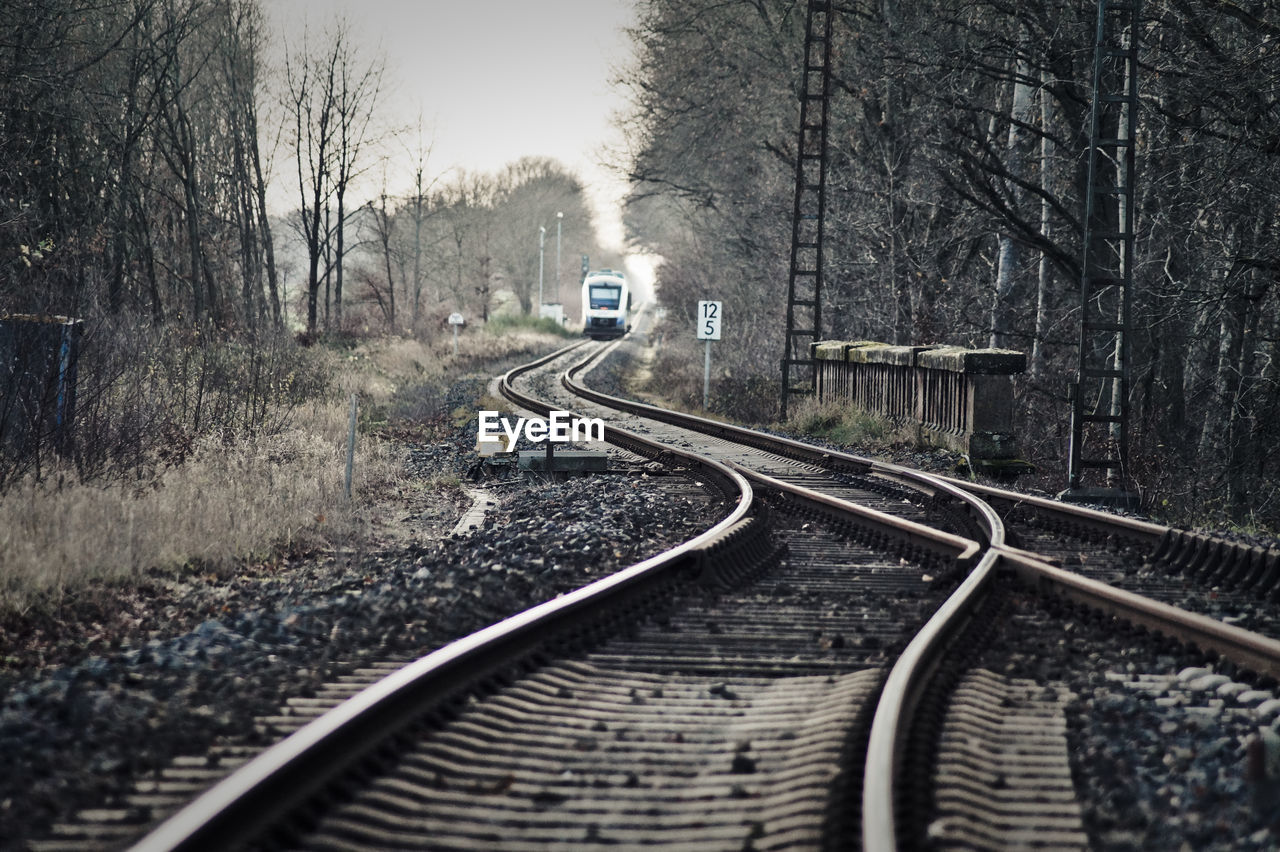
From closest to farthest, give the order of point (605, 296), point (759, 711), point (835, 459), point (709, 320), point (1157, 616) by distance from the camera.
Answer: point (759, 711), point (1157, 616), point (835, 459), point (709, 320), point (605, 296)

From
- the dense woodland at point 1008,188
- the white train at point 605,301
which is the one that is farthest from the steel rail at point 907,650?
the white train at point 605,301

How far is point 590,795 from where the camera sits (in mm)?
3445

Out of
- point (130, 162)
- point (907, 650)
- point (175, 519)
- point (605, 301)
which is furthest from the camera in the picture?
point (605, 301)

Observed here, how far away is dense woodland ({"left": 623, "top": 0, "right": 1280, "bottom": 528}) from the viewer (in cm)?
1476

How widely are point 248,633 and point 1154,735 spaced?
3756mm

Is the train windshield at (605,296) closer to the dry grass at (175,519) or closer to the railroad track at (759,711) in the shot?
the dry grass at (175,519)

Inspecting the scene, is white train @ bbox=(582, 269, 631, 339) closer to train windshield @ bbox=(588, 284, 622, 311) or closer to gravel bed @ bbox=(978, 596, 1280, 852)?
train windshield @ bbox=(588, 284, 622, 311)

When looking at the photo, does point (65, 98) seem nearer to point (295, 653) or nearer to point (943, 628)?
point (295, 653)

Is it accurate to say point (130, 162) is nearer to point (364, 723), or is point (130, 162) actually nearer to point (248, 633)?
point (248, 633)

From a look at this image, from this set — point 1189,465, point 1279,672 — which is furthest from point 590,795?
point 1189,465

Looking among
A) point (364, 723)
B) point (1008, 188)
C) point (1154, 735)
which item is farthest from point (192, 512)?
point (1008, 188)

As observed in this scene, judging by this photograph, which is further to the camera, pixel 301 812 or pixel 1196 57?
pixel 1196 57

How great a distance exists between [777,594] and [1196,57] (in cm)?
1187

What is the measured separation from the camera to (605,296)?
212 feet
